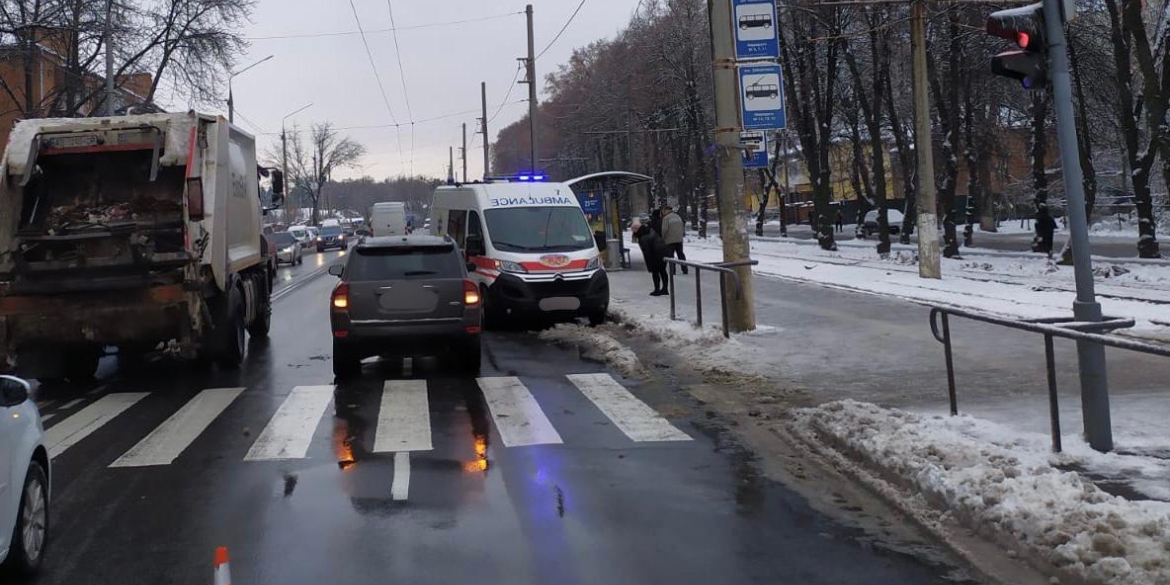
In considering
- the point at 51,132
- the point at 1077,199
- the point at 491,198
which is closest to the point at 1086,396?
the point at 1077,199

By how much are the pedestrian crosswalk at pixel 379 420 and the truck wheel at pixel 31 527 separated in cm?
201

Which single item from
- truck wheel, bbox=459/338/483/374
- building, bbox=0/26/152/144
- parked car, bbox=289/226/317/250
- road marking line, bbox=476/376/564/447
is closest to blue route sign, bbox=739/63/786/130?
truck wheel, bbox=459/338/483/374

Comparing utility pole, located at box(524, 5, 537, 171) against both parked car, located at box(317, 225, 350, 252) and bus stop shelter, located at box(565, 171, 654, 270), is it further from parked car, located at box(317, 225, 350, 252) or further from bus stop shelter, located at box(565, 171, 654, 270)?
parked car, located at box(317, 225, 350, 252)

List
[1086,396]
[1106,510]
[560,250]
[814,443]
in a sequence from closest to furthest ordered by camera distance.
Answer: [1106,510] → [1086,396] → [814,443] → [560,250]

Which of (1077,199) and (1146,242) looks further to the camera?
(1146,242)

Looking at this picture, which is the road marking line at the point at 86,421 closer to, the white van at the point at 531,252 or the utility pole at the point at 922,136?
the white van at the point at 531,252

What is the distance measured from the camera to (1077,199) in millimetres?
6824

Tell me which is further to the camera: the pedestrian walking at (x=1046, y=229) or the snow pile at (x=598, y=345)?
the pedestrian walking at (x=1046, y=229)

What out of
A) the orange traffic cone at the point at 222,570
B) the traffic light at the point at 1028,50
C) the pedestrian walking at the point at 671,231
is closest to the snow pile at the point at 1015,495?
the traffic light at the point at 1028,50

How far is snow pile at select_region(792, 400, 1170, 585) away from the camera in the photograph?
4742 mm

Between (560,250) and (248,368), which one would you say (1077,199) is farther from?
(560,250)

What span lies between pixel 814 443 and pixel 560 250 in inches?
365

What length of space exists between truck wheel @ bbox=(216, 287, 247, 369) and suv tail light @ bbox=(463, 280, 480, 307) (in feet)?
9.68

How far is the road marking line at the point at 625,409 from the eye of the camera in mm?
8375
